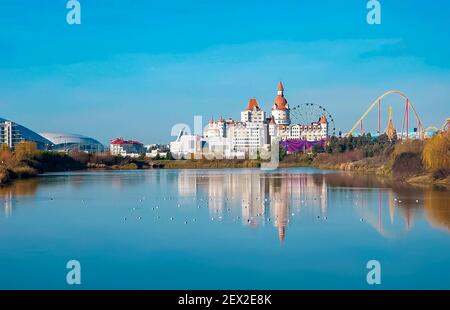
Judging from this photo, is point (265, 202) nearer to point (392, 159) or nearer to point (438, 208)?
point (438, 208)

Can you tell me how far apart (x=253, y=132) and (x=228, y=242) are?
3196 inches

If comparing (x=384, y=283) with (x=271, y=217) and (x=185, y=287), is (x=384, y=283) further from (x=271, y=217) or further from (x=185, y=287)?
(x=271, y=217)

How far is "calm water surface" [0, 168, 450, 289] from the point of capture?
309 inches

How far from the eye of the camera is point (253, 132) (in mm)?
91250

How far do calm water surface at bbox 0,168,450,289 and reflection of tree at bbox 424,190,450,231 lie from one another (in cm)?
2

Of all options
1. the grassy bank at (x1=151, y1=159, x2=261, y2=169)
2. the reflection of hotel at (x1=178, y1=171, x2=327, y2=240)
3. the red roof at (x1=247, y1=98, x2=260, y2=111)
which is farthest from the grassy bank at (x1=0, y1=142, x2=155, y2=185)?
the red roof at (x1=247, y1=98, x2=260, y2=111)

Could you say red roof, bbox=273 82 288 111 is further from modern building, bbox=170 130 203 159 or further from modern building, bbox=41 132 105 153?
modern building, bbox=41 132 105 153

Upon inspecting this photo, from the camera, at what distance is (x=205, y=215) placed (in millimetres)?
14227

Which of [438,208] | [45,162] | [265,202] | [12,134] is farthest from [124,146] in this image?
[438,208]

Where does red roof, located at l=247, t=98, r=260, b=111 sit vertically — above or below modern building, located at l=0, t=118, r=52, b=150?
above

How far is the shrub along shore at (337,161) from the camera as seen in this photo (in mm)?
23578

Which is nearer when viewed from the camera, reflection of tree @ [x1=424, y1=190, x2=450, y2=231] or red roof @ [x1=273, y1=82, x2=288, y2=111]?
reflection of tree @ [x1=424, y1=190, x2=450, y2=231]
